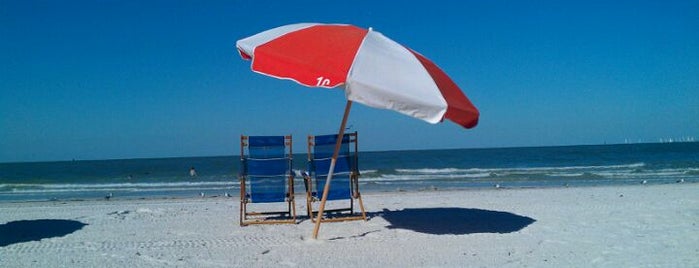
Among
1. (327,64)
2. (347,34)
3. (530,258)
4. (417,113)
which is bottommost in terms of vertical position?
(530,258)

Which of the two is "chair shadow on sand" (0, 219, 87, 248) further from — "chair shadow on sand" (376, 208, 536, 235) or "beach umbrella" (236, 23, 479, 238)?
"chair shadow on sand" (376, 208, 536, 235)

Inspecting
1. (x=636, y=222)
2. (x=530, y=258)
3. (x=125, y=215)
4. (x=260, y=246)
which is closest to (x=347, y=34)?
(x=260, y=246)

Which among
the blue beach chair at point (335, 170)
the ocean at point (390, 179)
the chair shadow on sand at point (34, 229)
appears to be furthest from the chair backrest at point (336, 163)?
the ocean at point (390, 179)

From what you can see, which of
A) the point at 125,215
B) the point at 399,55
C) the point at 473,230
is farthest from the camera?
the point at 125,215

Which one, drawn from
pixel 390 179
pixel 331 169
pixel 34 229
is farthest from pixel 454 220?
pixel 390 179

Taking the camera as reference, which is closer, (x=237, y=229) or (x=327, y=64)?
(x=327, y=64)

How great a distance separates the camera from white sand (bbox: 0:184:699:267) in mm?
4777

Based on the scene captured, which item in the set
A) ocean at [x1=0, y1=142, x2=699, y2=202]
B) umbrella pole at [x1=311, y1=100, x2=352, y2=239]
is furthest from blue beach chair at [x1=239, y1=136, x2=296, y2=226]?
ocean at [x1=0, y1=142, x2=699, y2=202]

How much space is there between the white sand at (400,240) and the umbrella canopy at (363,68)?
1436 mm

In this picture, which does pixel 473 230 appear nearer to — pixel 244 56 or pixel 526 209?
pixel 526 209

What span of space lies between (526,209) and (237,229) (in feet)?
15.4

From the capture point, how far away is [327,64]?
475 centimetres

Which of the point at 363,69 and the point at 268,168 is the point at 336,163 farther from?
the point at 363,69

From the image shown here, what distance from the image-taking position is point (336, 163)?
275 inches
